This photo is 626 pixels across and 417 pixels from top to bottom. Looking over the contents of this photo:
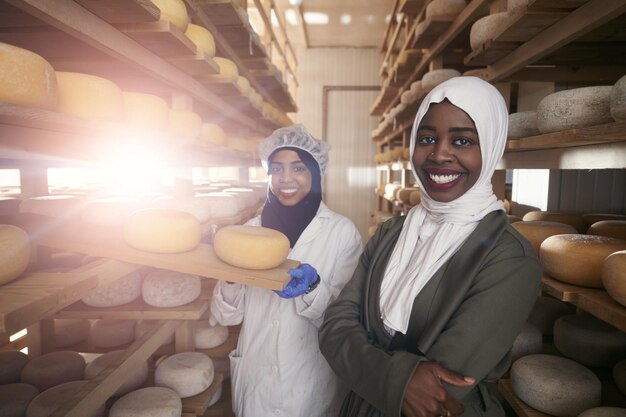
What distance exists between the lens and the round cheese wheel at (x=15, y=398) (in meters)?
1.41

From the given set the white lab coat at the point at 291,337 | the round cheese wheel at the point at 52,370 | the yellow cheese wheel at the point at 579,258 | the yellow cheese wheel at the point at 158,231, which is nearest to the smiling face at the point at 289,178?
the white lab coat at the point at 291,337

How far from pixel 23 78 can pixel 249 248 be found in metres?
0.66

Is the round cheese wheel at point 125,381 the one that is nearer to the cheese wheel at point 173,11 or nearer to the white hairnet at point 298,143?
the white hairnet at point 298,143

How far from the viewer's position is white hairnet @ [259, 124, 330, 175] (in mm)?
1686

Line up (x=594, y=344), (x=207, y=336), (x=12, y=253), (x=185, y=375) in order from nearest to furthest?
(x=12, y=253) < (x=594, y=344) < (x=185, y=375) < (x=207, y=336)

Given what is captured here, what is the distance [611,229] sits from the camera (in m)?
1.62

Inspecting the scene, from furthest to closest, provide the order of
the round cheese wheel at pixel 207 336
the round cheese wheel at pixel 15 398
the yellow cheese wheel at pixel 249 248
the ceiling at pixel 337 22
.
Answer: the ceiling at pixel 337 22
the round cheese wheel at pixel 207 336
the round cheese wheel at pixel 15 398
the yellow cheese wheel at pixel 249 248

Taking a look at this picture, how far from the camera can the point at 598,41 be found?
5.83ft

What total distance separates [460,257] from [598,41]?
1.52 metres

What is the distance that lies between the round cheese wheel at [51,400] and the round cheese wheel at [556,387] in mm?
1525

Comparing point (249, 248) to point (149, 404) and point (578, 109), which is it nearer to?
point (149, 404)

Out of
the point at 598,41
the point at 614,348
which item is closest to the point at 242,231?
the point at 614,348

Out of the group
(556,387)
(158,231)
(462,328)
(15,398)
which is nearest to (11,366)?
(15,398)

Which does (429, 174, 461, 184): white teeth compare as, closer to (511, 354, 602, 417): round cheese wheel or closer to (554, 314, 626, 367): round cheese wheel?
(511, 354, 602, 417): round cheese wheel
